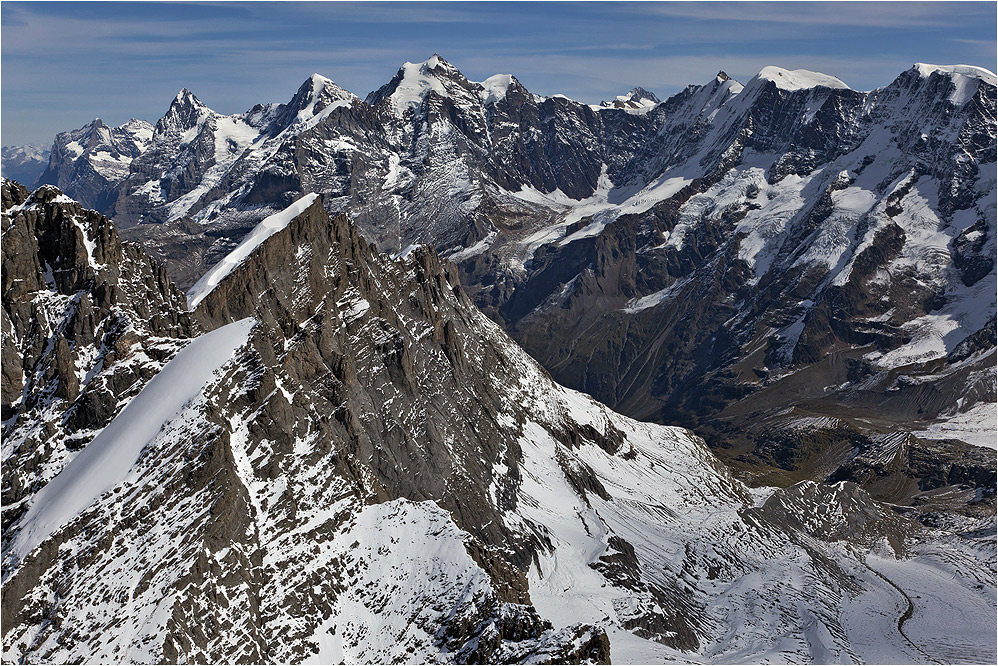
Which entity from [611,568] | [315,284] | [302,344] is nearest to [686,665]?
[611,568]

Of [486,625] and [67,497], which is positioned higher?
[67,497]

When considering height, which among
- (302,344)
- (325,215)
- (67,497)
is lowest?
(67,497)

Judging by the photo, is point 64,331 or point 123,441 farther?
point 64,331

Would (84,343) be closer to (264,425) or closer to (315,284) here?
(264,425)

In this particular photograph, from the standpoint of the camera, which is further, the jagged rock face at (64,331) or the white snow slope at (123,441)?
the jagged rock face at (64,331)

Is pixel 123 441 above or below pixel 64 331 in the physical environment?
below

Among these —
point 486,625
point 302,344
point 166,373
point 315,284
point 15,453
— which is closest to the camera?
point 486,625

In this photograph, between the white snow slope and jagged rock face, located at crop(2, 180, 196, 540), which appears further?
jagged rock face, located at crop(2, 180, 196, 540)

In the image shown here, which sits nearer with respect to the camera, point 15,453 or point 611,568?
point 15,453
